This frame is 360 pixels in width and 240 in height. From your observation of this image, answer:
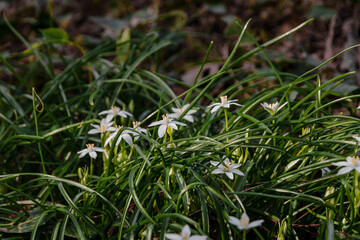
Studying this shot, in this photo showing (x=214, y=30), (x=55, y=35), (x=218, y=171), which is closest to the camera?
(x=218, y=171)

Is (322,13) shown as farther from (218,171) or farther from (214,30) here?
(218,171)

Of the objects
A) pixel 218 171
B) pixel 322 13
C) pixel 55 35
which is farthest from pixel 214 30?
pixel 218 171

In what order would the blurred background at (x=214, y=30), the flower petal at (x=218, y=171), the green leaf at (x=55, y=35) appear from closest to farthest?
the flower petal at (x=218, y=171)
the green leaf at (x=55, y=35)
the blurred background at (x=214, y=30)

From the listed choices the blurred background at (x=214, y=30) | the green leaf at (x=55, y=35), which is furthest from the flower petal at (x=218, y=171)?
the green leaf at (x=55, y=35)

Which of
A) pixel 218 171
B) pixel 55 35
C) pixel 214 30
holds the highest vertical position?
pixel 55 35

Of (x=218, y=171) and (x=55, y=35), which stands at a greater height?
(x=55, y=35)

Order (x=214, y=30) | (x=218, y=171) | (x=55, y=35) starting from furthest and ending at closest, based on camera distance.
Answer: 1. (x=214, y=30)
2. (x=55, y=35)
3. (x=218, y=171)

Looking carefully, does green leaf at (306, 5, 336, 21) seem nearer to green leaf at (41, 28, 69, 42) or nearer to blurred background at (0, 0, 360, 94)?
blurred background at (0, 0, 360, 94)

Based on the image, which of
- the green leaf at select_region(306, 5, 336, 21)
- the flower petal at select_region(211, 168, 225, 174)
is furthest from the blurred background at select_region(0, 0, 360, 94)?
the flower petal at select_region(211, 168, 225, 174)

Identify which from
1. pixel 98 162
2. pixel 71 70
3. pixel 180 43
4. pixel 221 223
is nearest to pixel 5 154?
pixel 98 162

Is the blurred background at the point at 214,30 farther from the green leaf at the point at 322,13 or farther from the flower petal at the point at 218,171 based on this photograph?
the flower petal at the point at 218,171
